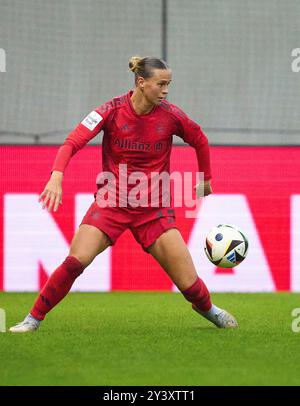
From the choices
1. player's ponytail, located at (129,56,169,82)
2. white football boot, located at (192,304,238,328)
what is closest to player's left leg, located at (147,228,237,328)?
white football boot, located at (192,304,238,328)

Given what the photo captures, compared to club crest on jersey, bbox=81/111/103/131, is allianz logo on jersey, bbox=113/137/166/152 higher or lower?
lower

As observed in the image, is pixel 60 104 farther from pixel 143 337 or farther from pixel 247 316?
→ pixel 143 337

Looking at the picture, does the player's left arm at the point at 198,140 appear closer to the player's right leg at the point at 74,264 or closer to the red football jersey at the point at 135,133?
the red football jersey at the point at 135,133

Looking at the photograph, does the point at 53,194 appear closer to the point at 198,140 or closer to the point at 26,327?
the point at 26,327

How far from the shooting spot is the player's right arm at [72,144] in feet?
22.0

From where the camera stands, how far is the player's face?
7016mm

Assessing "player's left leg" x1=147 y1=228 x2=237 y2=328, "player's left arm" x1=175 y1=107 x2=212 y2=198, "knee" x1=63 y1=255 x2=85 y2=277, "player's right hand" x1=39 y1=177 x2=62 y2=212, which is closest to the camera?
"player's right hand" x1=39 y1=177 x2=62 y2=212

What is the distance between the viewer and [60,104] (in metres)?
12.5

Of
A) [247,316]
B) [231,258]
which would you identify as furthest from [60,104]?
[231,258]

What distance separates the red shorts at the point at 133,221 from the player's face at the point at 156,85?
76cm

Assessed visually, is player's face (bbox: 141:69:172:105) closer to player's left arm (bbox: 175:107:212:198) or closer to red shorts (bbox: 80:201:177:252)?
player's left arm (bbox: 175:107:212:198)

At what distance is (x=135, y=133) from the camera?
7.16 m

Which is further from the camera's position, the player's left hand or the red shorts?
the player's left hand

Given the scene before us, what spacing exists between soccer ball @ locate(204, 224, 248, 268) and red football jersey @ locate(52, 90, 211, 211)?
65 cm
